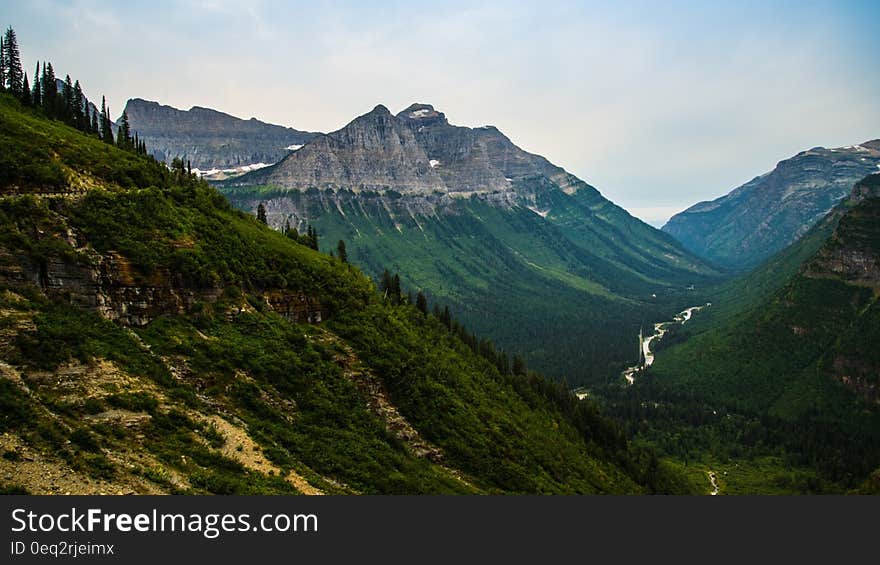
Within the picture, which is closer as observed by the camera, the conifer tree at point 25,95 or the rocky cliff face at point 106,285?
the rocky cliff face at point 106,285

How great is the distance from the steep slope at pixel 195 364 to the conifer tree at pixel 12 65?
42331 millimetres

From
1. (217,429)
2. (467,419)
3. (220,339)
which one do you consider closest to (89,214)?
(220,339)

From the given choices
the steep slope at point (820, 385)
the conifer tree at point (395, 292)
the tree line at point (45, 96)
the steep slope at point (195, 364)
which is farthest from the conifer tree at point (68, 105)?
the steep slope at point (820, 385)

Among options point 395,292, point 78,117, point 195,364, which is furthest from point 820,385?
point 78,117

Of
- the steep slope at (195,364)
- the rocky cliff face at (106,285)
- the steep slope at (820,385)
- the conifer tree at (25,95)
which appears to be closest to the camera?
the steep slope at (195,364)

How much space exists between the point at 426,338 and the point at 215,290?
3611cm

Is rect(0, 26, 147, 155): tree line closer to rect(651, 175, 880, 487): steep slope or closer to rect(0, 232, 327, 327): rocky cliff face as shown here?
rect(0, 232, 327, 327): rocky cliff face

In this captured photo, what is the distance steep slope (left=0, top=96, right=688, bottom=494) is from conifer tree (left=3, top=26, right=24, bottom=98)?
139ft

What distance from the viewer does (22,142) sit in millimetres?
47125

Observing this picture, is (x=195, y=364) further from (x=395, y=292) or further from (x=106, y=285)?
(x=395, y=292)

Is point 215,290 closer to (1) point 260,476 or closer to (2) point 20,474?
(1) point 260,476

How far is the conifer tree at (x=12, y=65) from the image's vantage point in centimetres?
8600

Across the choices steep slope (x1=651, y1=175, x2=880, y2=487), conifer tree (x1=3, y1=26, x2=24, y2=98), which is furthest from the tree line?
steep slope (x1=651, y1=175, x2=880, y2=487)

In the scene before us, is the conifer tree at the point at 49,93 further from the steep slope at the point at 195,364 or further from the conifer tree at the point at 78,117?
the steep slope at the point at 195,364
